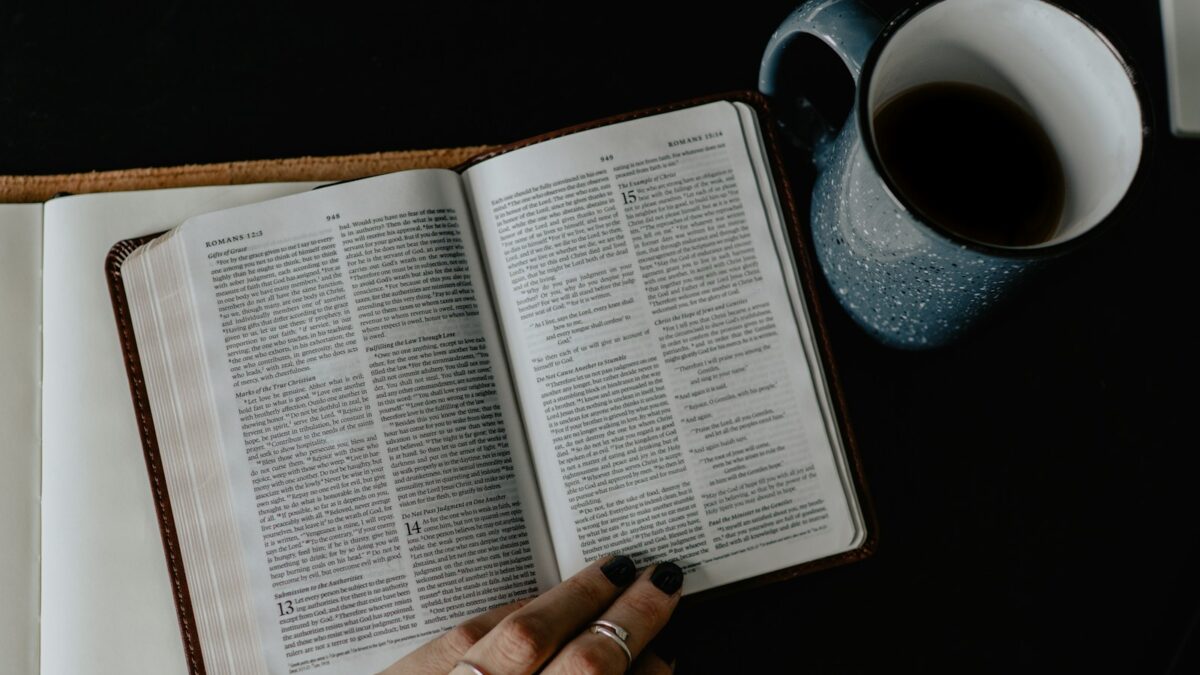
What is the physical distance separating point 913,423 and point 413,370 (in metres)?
0.33

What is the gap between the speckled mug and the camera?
416mm

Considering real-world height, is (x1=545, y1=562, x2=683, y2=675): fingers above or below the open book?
below

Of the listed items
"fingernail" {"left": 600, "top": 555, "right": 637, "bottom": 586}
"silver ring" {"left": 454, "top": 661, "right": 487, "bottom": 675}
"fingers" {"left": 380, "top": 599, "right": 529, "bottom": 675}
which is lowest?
"silver ring" {"left": 454, "top": 661, "right": 487, "bottom": 675}

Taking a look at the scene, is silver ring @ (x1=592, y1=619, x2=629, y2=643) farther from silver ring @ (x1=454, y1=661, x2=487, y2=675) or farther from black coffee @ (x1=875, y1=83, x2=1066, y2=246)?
black coffee @ (x1=875, y1=83, x2=1066, y2=246)

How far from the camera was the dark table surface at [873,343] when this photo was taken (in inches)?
22.6

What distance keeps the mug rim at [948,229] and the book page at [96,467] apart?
1.21 ft

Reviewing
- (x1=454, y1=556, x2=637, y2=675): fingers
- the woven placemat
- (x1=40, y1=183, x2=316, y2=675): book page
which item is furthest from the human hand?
the woven placemat

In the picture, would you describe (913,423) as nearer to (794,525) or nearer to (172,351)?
(794,525)

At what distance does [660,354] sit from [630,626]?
0.54 ft

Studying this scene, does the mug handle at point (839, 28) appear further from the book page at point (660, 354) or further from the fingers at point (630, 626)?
the fingers at point (630, 626)

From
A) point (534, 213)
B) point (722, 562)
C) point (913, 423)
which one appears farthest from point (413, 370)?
point (913, 423)

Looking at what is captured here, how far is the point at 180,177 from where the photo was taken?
0.60 meters

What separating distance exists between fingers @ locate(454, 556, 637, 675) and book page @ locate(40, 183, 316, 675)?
23 cm

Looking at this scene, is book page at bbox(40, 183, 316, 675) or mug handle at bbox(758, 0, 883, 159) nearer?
mug handle at bbox(758, 0, 883, 159)
